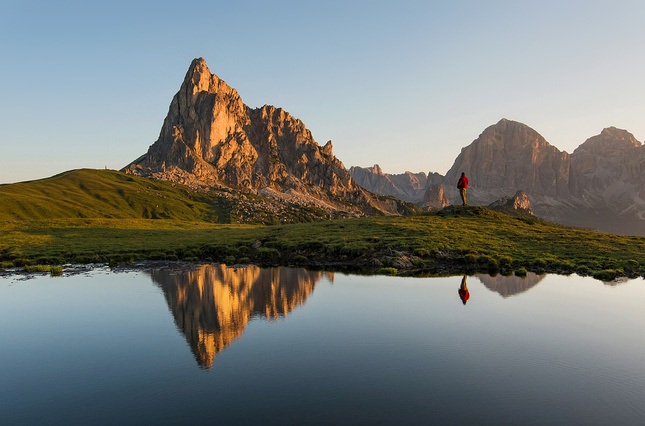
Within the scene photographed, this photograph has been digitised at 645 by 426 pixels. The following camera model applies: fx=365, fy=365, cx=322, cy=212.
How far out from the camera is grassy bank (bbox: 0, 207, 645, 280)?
4900 cm

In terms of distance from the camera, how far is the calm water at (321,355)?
47.9 feet

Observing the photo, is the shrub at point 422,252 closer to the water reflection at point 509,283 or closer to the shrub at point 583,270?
the water reflection at point 509,283

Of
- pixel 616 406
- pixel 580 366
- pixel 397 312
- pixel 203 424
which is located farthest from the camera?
pixel 397 312

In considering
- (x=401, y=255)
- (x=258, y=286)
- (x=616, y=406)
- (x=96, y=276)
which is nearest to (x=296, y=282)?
(x=258, y=286)

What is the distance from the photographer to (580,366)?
18.8 meters

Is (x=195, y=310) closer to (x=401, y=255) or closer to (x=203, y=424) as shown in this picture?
(x=203, y=424)

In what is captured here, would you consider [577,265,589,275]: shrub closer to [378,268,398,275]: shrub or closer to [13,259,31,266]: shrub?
[378,268,398,275]: shrub

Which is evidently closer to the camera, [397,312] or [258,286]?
[397,312]

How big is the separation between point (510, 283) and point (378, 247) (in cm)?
2021

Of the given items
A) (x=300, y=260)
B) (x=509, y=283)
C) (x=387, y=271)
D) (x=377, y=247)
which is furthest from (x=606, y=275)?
(x=300, y=260)

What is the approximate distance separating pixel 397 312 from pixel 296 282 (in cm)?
1404

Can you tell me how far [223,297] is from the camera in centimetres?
3259

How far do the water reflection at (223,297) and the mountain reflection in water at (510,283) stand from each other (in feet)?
57.4

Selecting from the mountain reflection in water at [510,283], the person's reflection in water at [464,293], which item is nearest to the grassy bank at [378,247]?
the mountain reflection in water at [510,283]
